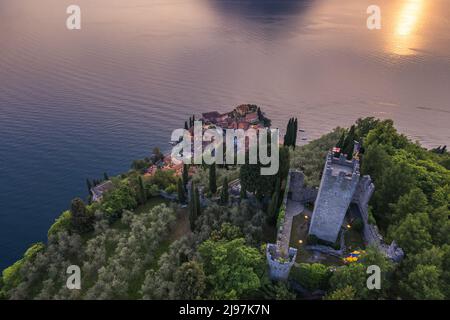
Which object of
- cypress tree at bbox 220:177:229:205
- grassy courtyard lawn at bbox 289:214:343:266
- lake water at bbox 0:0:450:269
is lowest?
grassy courtyard lawn at bbox 289:214:343:266

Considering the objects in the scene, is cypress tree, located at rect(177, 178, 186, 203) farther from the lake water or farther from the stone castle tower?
the lake water

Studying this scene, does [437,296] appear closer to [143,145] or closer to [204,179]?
[204,179]

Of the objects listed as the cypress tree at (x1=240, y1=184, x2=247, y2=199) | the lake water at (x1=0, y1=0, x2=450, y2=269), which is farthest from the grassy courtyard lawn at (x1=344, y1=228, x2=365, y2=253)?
the lake water at (x1=0, y1=0, x2=450, y2=269)

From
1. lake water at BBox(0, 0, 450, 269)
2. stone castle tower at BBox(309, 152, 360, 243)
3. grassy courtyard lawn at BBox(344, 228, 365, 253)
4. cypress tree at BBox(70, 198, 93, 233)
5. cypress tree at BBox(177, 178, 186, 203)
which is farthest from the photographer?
lake water at BBox(0, 0, 450, 269)

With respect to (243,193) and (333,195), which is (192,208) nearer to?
(243,193)

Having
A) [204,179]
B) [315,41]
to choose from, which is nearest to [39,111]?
[204,179]
